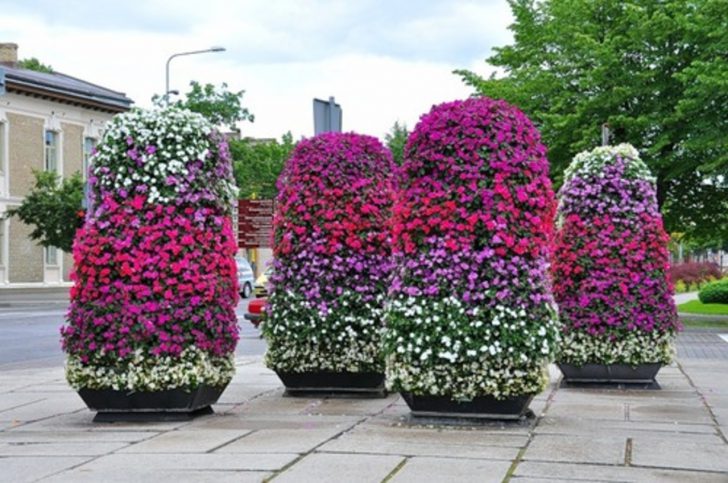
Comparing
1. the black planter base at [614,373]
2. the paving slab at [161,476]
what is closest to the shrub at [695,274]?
the black planter base at [614,373]

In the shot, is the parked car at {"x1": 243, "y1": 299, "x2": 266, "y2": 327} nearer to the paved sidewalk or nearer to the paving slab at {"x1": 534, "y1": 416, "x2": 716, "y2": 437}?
the paved sidewalk

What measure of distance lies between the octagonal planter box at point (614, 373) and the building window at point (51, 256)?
41.2m

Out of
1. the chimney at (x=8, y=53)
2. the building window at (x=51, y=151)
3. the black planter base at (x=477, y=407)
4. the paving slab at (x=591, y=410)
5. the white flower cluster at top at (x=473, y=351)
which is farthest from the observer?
the chimney at (x=8, y=53)

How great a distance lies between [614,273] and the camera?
13.4 meters

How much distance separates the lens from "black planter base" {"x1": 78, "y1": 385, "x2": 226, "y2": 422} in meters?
10.2

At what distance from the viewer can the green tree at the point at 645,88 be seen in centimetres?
2898

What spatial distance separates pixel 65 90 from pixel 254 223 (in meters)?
31.4

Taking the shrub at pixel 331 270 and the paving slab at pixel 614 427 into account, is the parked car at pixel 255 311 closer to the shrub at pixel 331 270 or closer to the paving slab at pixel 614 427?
the shrub at pixel 331 270

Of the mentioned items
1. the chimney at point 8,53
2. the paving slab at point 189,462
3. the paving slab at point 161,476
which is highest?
the chimney at point 8,53

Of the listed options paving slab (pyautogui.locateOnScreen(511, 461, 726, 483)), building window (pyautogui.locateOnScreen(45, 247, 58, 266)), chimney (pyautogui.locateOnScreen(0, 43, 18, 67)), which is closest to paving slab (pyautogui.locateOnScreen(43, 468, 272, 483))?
paving slab (pyautogui.locateOnScreen(511, 461, 726, 483))

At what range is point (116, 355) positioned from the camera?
33.0 feet

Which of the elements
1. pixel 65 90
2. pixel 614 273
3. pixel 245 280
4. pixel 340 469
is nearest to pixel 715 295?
pixel 245 280

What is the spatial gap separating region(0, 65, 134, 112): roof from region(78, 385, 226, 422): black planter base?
126 ft

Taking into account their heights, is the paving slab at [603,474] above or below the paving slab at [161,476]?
below
